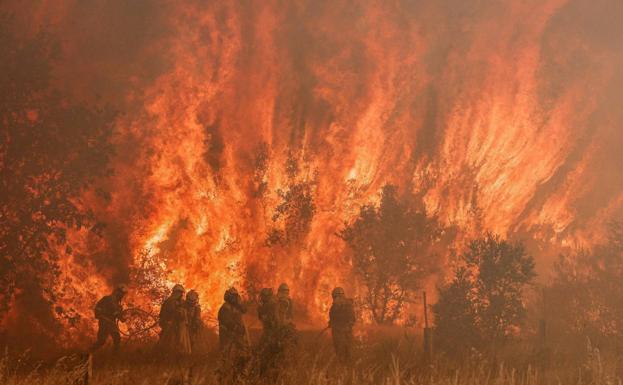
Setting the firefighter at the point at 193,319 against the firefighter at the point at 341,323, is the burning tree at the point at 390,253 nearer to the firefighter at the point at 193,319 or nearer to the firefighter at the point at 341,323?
the firefighter at the point at 341,323

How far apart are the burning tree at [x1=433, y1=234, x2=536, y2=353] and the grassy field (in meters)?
1.04

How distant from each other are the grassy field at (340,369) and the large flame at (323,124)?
996cm

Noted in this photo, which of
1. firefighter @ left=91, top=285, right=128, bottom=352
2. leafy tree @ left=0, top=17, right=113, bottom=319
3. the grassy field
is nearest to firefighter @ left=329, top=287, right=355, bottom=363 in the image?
the grassy field

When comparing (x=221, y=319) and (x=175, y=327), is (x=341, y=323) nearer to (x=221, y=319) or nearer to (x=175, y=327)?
(x=221, y=319)

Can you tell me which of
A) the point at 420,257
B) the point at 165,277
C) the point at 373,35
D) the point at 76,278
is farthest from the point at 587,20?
the point at 76,278

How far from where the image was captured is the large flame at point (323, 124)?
28719mm

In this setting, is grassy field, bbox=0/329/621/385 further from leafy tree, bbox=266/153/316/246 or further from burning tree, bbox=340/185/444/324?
leafy tree, bbox=266/153/316/246

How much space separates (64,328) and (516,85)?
3748 centimetres

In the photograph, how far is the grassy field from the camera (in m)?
7.70

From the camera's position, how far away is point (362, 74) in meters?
39.7

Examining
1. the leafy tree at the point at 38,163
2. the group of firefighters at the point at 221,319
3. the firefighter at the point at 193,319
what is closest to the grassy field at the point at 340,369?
the group of firefighters at the point at 221,319

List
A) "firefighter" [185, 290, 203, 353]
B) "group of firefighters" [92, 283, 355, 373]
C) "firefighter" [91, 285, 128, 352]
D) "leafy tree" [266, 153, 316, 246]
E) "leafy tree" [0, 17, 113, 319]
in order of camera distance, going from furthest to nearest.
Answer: "leafy tree" [266, 153, 316, 246] < "leafy tree" [0, 17, 113, 319] < "firefighter" [91, 285, 128, 352] < "firefighter" [185, 290, 203, 353] < "group of firefighters" [92, 283, 355, 373]

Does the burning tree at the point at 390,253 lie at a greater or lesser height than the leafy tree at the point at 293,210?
lesser

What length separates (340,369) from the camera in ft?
37.5
